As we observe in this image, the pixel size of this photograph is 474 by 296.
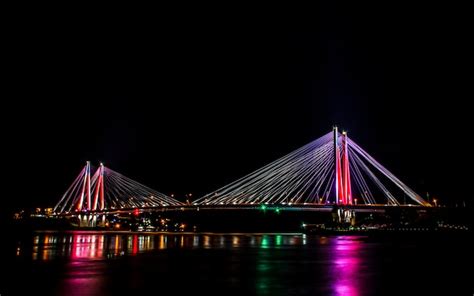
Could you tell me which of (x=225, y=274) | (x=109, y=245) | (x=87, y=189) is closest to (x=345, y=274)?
(x=225, y=274)

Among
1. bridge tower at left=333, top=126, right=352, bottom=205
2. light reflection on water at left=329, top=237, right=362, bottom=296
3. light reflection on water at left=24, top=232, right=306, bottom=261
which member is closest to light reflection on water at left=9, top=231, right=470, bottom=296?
light reflection on water at left=329, top=237, right=362, bottom=296

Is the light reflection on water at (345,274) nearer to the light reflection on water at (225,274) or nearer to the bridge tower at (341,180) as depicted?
the light reflection on water at (225,274)

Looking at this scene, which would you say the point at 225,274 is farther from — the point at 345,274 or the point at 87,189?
the point at 87,189

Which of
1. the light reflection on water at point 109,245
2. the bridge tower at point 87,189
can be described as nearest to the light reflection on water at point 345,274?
the light reflection on water at point 109,245

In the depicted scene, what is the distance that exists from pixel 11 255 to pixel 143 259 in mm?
5388

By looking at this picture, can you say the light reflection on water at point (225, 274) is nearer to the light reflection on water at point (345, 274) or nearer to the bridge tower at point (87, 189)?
the light reflection on water at point (345, 274)

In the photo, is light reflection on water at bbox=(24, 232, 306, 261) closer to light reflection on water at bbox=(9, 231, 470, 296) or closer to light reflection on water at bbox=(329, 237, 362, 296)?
light reflection on water at bbox=(9, 231, 470, 296)

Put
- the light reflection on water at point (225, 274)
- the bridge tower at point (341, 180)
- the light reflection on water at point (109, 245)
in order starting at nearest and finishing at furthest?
the light reflection on water at point (225, 274)
the light reflection on water at point (109, 245)
the bridge tower at point (341, 180)

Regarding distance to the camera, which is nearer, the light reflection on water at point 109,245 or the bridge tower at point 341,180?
the light reflection on water at point 109,245

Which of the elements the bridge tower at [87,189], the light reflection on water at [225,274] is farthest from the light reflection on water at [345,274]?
the bridge tower at [87,189]

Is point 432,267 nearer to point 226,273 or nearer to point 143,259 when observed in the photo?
point 226,273

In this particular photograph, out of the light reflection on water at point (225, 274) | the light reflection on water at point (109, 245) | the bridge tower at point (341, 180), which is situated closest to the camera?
the light reflection on water at point (225, 274)

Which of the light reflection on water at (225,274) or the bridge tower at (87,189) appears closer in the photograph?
the light reflection on water at (225,274)

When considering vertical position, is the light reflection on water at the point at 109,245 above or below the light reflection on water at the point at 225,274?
above
